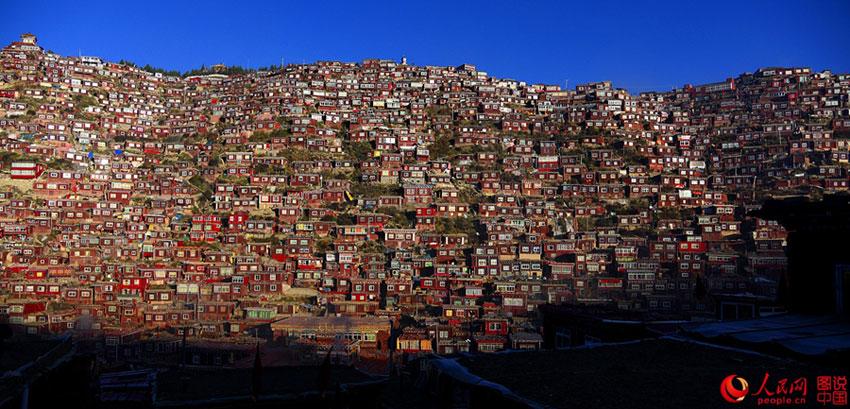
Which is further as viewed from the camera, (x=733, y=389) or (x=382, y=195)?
(x=382, y=195)

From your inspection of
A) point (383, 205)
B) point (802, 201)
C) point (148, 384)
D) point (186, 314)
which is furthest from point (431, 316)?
point (802, 201)

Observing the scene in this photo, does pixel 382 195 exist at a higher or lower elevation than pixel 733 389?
higher

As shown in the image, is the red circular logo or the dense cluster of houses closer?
the red circular logo

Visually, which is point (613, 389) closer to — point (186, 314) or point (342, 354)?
point (342, 354)

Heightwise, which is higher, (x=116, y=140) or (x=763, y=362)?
(x=116, y=140)
